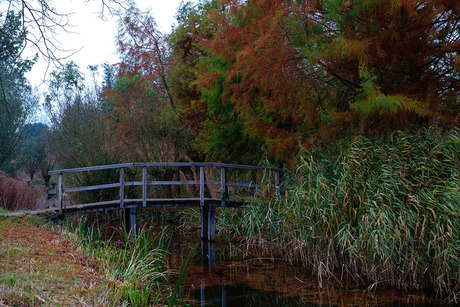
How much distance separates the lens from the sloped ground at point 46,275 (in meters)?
4.03

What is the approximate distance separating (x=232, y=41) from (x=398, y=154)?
14.8 feet

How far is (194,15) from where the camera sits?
15469mm

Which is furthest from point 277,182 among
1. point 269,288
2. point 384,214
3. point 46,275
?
point 46,275

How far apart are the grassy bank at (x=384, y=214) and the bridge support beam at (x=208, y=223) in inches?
132

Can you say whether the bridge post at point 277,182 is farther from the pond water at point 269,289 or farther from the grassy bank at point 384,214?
the pond water at point 269,289

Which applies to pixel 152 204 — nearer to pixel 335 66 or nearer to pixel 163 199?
pixel 163 199

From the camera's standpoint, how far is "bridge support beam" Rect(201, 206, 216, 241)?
11.9m

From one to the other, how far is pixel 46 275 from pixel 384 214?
491cm

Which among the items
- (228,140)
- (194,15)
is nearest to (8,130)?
(194,15)

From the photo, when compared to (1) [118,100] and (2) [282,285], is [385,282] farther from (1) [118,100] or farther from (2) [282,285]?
(1) [118,100]

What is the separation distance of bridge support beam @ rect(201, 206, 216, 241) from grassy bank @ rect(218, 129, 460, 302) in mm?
3364

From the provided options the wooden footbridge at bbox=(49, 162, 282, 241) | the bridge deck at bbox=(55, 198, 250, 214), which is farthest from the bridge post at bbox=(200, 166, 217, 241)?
the bridge deck at bbox=(55, 198, 250, 214)

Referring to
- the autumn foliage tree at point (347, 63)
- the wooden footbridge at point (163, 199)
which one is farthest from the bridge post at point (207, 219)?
the autumn foliage tree at point (347, 63)

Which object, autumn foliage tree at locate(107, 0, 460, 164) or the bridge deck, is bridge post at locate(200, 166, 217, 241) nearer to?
the bridge deck
